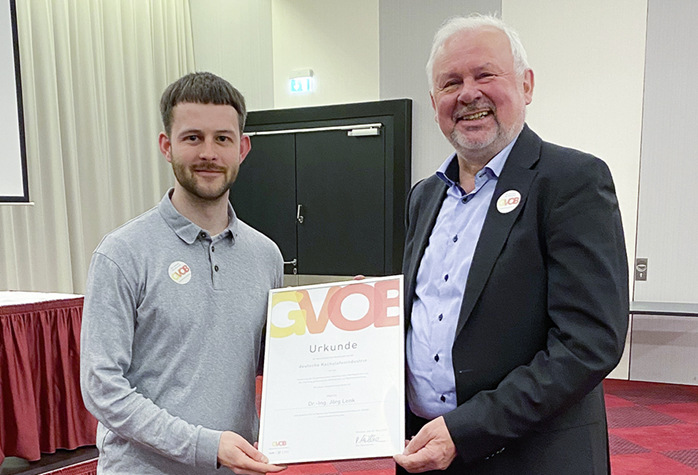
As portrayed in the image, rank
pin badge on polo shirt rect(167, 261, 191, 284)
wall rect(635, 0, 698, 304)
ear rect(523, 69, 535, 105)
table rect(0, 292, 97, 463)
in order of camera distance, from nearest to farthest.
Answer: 1. pin badge on polo shirt rect(167, 261, 191, 284)
2. ear rect(523, 69, 535, 105)
3. table rect(0, 292, 97, 463)
4. wall rect(635, 0, 698, 304)

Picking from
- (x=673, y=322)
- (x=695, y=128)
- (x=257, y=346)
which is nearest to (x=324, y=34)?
(x=695, y=128)

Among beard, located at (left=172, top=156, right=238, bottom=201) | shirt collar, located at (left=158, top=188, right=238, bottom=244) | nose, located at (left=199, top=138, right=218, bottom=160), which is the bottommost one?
shirt collar, located at (left=158, top=188, right=238, bottom=244)

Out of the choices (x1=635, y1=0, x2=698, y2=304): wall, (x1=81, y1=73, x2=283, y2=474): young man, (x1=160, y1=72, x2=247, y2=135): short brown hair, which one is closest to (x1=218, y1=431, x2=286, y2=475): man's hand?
(x1=81, y1=73, x2=283, y2=474): young man

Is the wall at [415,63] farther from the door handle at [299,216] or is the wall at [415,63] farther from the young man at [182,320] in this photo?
the young man at [182,320]

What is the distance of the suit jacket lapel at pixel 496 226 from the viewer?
4.06ft

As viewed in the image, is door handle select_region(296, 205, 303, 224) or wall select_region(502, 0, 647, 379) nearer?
wall select_region(502, 0, 647, 379)

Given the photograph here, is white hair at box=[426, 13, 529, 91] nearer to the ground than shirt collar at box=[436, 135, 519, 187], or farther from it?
farther from it

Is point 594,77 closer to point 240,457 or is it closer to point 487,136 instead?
point 487,136

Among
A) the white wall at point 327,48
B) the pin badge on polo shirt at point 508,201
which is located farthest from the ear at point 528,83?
the white wall at point 327,48

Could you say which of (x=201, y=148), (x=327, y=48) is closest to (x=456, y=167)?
(x=201, y=148)

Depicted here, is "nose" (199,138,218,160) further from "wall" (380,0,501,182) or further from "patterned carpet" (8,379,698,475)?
"wall" (380,0,501,182)

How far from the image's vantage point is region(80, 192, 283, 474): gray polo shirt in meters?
1.20

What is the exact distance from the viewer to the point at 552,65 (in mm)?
4828

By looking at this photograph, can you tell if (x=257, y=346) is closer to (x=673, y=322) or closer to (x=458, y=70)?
(x=458, y=70)
